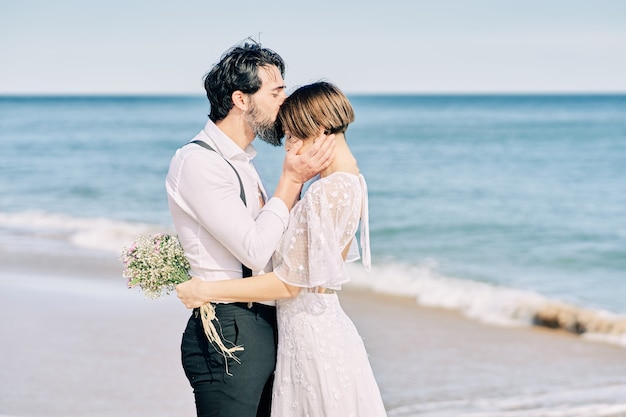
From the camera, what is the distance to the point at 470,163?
27016 millimetres

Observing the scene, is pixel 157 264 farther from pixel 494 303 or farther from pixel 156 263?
pixel 494 303

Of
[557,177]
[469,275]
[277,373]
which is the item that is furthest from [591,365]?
[557,177]

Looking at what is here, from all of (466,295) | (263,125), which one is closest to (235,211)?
(263,125)

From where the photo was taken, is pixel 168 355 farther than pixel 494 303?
No

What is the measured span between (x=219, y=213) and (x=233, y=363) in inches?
21.5

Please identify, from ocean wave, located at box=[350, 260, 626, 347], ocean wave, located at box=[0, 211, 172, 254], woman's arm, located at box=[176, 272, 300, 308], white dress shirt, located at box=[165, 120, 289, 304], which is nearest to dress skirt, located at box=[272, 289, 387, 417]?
woman's arm, located at box=[176, 272, 300, 308]

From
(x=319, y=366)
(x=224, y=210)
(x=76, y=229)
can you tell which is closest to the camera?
(x=224, y=210)

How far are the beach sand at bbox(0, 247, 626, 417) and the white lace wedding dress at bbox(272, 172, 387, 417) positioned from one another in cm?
272

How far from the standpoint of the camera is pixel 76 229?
13.9 meters

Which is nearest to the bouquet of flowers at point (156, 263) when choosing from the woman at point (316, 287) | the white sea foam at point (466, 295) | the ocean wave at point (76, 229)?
the woman at point (316, 287)

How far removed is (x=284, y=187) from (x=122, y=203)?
1568 cm

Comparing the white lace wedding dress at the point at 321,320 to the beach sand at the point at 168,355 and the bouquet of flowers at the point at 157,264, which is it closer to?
the bouquet of flowers at the point at 157,264

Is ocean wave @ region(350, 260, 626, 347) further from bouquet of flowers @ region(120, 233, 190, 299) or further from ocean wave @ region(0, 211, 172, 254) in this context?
bouquet of flowers @ region(120, 233, 190, 299)

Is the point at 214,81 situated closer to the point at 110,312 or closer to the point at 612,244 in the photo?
the point at 110,312
